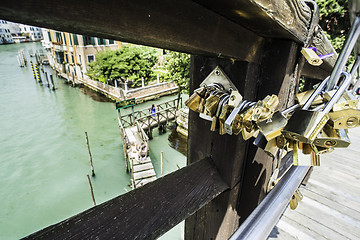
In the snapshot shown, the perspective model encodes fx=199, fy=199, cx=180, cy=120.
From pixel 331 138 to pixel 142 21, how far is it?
581 mm

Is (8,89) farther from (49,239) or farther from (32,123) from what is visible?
(49,239)

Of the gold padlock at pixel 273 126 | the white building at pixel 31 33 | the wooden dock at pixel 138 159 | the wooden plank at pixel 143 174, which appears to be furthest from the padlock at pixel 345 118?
the white building at pixel 31 33

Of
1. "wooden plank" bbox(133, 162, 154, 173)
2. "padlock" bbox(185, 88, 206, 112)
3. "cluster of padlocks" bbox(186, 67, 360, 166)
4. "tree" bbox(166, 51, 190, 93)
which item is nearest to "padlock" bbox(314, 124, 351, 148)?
"cluster of padlocks" bbox(186, 67, 360, 166)

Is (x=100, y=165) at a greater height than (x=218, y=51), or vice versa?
(x=218, y=51)

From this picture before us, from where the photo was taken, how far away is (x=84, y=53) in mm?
19891

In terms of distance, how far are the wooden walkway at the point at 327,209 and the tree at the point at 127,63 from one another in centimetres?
1604

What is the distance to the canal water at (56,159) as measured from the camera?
26.0ft

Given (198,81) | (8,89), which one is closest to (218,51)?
(198,81)

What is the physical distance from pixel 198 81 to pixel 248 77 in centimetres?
22

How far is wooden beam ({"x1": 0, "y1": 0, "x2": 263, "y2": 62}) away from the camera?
305 millimetres

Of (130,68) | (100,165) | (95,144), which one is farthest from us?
(130,68)

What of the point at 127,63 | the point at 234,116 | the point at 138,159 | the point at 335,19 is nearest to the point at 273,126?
the point at 234,116

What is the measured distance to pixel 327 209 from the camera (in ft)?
6.59

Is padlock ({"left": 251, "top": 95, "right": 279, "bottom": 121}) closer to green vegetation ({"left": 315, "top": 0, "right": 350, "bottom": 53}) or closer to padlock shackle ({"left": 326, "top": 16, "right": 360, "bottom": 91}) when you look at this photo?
padlock shackle ({"left": 326, "top": 16, "right": 360, "bottom": 91})
